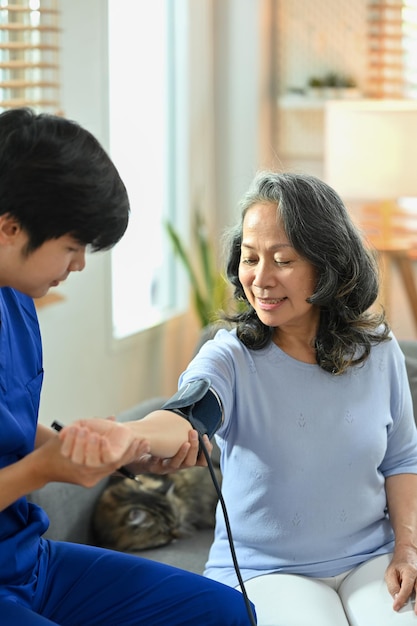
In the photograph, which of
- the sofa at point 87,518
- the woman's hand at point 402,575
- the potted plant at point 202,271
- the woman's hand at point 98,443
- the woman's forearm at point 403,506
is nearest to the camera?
the woman's hand at point 98,443

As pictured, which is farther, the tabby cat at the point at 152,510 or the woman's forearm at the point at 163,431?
the tabby cat at the point at 152,510

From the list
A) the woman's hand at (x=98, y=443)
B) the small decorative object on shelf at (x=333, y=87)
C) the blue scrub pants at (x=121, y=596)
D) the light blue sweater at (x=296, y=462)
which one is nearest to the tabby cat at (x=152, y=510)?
the light blue sweater at (x=296, y=462)

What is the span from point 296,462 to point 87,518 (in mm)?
768

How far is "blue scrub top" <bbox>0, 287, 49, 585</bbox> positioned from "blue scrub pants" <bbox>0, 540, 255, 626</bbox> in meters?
0.05

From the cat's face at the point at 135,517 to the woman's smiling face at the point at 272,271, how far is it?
784 millimetres

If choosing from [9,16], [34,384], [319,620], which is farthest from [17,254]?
[9,16]

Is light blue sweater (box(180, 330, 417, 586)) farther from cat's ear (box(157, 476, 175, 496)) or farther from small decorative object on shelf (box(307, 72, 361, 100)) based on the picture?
small decorative object on shelf (box(307, 72, 361, 100))

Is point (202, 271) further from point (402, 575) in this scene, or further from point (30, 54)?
point (402, 575)

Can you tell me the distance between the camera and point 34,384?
1.52 m

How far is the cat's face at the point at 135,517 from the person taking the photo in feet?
7.74

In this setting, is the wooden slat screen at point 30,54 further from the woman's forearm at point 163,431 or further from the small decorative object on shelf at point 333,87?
the small decorative object on shelf at point 333,87

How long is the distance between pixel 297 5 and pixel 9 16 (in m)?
2.00

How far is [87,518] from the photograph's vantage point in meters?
2.37

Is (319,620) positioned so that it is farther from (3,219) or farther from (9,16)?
(9,16)
